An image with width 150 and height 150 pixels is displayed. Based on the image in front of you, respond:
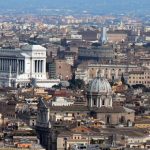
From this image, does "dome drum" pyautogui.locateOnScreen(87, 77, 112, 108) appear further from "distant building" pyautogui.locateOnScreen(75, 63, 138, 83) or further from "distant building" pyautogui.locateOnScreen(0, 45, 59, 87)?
"distant building" pyautogui.locateOnScreen(75, 63, 138, 83)

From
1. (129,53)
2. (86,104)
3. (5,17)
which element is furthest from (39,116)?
(5,17)

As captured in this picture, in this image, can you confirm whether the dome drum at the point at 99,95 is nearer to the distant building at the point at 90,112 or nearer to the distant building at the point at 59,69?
the distant building at the point at 90,112

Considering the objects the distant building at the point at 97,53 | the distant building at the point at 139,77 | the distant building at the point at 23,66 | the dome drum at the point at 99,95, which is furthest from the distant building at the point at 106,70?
the dome drum at the point at 99,95

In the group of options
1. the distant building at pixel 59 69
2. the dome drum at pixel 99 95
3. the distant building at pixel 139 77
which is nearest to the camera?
the dome drum at pixel 99 95

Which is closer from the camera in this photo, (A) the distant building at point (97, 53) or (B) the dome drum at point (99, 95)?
(B) the dome drum at point (99, 95)

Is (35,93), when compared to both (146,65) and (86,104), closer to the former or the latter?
(86,104)

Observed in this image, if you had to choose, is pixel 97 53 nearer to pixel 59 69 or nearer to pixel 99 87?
pixel 59 69

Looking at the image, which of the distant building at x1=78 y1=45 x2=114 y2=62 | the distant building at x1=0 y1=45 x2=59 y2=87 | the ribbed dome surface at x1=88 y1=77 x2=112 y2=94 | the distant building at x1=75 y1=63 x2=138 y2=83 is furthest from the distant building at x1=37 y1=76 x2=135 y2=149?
the distant building at x1=78 y1=45 x2=114 y2=62

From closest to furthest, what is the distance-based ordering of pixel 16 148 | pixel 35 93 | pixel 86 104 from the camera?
pixel 16 148 → pixel 86 104 → pixel 35 93

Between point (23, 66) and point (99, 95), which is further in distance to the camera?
point (23, 66)

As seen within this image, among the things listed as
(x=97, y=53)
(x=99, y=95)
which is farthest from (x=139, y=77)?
(x=99, y=95)

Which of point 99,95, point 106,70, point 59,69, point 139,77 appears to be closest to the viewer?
point 99,95
